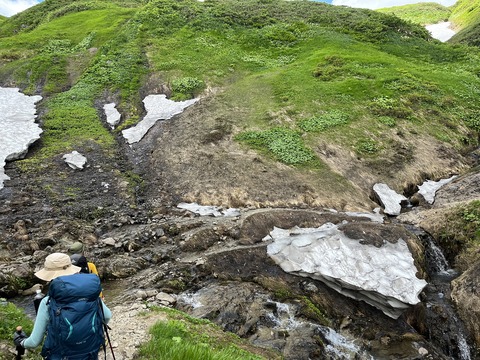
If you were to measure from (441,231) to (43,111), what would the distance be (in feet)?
104

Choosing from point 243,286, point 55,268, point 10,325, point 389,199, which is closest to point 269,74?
point 389,199

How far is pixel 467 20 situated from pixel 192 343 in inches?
5412

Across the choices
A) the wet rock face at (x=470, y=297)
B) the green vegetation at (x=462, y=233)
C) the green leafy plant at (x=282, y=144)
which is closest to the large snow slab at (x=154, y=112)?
the green leafy plant at (x=282, y=144)

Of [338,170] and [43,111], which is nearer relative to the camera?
[338,170]

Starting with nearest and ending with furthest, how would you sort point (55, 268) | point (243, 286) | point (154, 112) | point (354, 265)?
point (55, 268) < point (243, 286) < point (354, 265) < point (154, 112)

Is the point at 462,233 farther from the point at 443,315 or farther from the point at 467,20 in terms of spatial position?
the point at 467,20

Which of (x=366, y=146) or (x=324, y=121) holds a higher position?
(x=324, y=121)

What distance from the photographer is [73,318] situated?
5.69 metres

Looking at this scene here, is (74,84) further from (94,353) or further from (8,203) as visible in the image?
(94,353)

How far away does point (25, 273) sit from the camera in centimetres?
1453

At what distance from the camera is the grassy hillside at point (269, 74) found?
29469 mm

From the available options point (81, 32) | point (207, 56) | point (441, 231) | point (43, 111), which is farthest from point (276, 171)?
point (81, 32)

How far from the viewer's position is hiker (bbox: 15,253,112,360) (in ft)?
18.5

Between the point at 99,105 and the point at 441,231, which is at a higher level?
the point at 99,105
